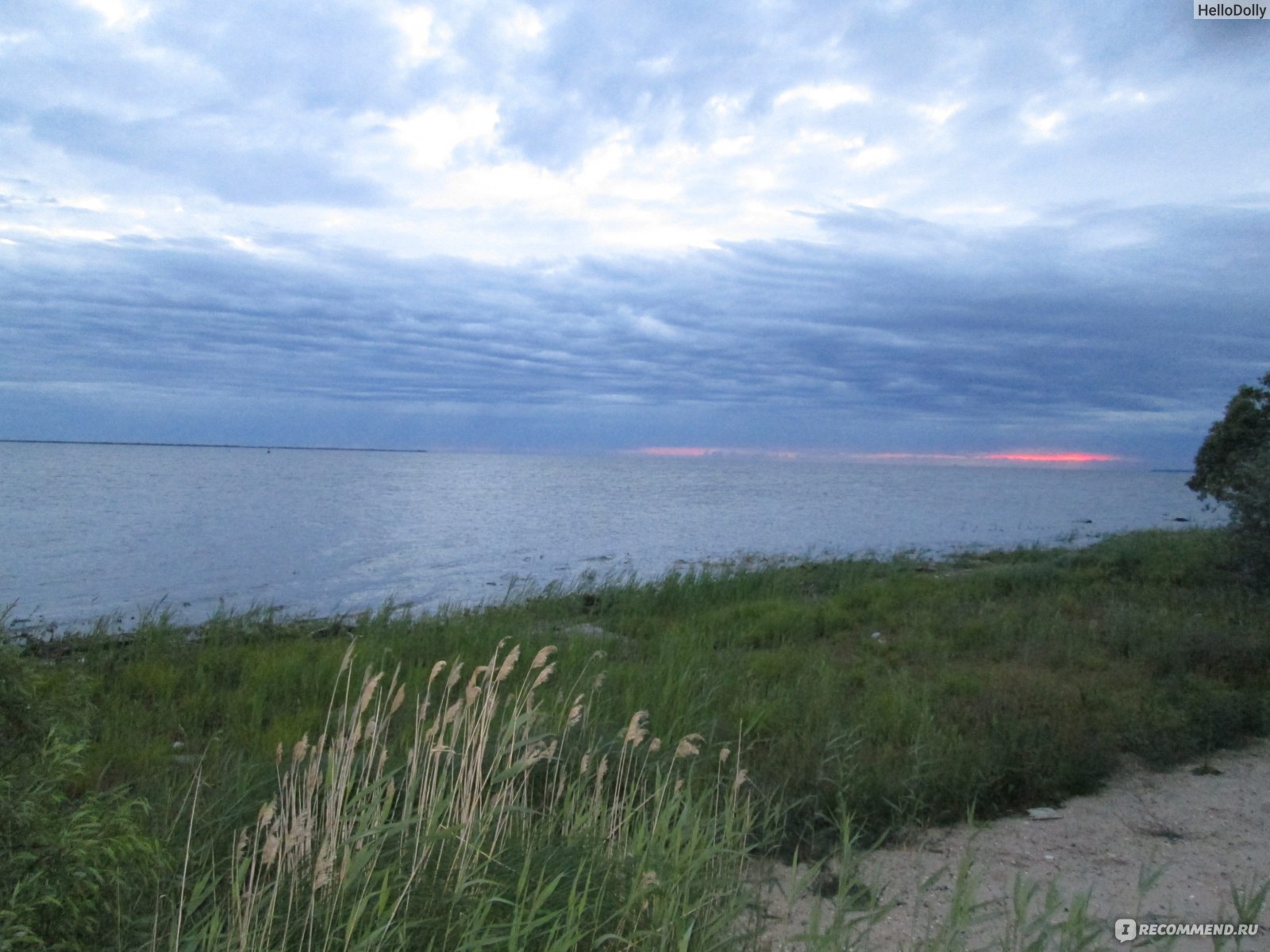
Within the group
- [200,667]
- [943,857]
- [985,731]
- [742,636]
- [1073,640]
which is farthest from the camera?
[742,636]

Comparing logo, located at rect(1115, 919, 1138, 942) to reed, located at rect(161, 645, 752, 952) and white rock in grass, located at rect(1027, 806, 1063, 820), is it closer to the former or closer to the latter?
reed, located at rect(161, 645, 752, 952)

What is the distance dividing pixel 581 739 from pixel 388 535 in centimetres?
2488

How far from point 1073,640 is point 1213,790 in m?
4.25

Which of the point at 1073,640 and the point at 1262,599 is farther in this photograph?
the point at 1262,599

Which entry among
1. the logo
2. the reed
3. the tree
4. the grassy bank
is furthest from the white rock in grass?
the tree

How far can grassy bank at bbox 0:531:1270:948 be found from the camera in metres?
→ 3.31

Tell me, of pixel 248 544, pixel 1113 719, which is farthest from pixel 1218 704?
pixel 248 544

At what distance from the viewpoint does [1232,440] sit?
720 inches

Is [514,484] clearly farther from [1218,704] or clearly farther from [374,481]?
[1218,704]

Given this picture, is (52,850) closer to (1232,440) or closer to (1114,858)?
(1114,858)

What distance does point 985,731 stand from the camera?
7.20 metres

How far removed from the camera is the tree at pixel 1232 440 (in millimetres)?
17250

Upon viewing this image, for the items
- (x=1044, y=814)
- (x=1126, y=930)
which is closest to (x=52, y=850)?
(x=1126, y=930)

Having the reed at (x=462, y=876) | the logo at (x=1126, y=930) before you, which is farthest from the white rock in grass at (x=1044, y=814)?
the reed at (x=462, y=876)
